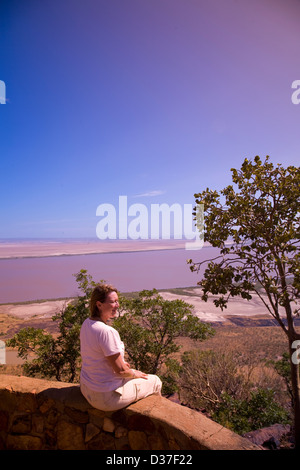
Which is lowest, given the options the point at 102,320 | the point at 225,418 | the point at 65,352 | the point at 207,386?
the point at 207,386

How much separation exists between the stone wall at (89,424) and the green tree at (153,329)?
174 inches

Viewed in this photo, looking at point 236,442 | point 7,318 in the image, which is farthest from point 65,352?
point 7,318

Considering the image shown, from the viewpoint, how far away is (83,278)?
6.89m

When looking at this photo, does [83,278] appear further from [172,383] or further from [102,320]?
[102,320]

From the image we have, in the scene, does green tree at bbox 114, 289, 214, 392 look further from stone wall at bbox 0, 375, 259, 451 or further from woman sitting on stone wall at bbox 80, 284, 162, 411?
woman sitting on stone wall at bbox 80, 284, 162, 411

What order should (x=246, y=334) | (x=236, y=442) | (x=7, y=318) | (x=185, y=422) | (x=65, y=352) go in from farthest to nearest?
(x=7, y=318), (x=246, y=334), (x=65, y=352), (x=185, y=422), (x=236, y=442)

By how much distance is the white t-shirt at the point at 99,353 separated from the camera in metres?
1.97

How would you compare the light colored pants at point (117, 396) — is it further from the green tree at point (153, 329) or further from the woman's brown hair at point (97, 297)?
the green tree at point (153, 329)

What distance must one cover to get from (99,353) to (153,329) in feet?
18.3

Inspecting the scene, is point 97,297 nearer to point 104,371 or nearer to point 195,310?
point 104,371

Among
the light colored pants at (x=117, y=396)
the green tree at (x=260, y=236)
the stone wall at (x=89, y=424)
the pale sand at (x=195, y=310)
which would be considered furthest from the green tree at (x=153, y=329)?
the pale sand at (x=195, y=310)

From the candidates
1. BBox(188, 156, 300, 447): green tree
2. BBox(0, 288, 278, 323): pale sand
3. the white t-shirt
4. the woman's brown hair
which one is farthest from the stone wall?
BBox(0, 288, 278, 323): pale sand

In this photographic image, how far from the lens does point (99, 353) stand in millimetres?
2018
